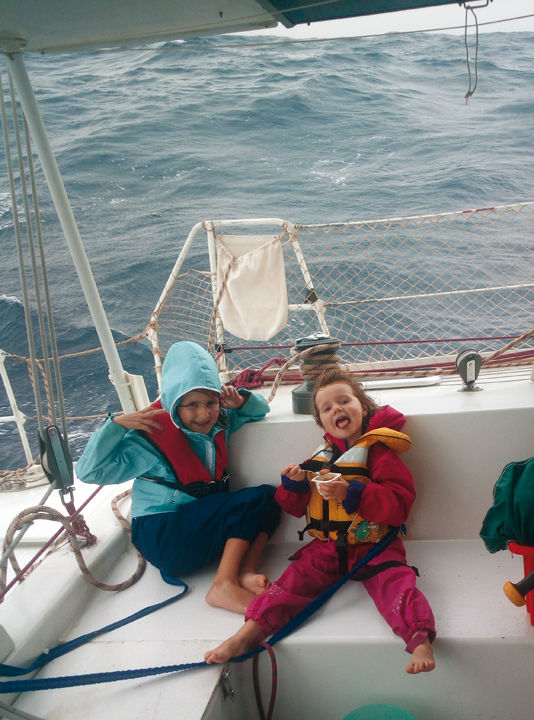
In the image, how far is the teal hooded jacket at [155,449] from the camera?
5.07ft

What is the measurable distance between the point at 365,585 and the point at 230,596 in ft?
1.13

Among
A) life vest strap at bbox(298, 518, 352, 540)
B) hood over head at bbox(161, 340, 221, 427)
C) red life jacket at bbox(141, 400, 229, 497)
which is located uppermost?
hood over head at bbox(161, 340, 221, 427)

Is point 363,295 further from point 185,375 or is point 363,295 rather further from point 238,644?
point 238,644

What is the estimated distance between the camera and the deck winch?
→ 1771 millimetres

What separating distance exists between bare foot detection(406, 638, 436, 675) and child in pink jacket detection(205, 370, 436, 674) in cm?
3

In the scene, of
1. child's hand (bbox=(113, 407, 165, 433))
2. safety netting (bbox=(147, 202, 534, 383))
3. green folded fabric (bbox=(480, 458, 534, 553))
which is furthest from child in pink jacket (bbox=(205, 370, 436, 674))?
safety netting (bbox=(147, 202, 534, 383))

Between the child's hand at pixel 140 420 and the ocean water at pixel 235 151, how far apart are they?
3743 mm

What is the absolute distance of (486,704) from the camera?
123cm

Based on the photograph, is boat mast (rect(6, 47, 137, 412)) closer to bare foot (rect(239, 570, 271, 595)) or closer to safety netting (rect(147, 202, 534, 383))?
safety netting (rect(147, 202, 534, 383))

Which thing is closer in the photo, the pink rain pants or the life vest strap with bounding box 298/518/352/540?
the pink rain pants

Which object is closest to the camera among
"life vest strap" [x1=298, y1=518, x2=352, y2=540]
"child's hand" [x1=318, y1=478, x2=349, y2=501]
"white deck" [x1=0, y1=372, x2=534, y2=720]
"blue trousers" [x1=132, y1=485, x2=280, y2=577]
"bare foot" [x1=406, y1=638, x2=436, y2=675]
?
"bare foot" [x1=406, y1=638, x2=436, y2=675]

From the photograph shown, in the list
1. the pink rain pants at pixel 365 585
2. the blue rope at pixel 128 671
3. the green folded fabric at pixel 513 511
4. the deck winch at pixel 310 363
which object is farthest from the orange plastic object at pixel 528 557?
the deck winch at pixel 310 363

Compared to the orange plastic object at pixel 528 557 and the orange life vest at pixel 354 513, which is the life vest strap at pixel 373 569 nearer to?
the orange life vest at pixel 354 513

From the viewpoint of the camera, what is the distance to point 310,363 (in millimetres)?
1790
